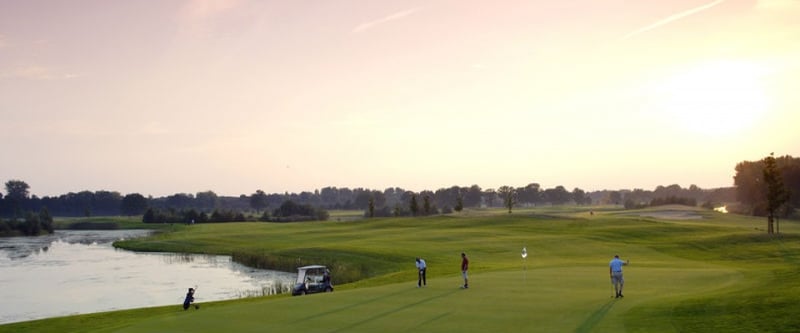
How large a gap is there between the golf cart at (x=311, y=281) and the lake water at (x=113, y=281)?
7.46 meters

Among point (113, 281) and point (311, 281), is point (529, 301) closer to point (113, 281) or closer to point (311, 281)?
point (311, 281)

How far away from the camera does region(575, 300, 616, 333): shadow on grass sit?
2364 centimetres

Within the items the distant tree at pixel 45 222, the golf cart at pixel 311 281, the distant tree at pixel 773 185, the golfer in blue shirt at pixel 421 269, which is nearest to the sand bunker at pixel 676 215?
the distant tree at pixel 773 185

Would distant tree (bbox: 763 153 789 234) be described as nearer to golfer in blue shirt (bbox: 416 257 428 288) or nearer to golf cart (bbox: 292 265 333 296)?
golfer in blue shirt (bbox: 416 257 428 288)

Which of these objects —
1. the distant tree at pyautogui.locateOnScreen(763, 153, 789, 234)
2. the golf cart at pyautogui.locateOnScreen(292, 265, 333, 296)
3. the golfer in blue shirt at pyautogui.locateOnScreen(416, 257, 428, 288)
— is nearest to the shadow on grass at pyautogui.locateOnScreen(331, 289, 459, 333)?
the golfer in blue shirt at pyautogui.locateOnScreen(416, 257, 428, 288)

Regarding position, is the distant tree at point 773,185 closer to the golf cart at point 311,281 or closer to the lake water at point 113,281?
the lake water at point 113,281

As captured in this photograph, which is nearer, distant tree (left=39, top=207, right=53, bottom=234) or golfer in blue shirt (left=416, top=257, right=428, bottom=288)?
golfer in blue shirt (left=416, top=257, right=428, bottom=288)

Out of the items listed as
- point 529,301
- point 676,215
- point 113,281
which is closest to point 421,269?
point 529,301

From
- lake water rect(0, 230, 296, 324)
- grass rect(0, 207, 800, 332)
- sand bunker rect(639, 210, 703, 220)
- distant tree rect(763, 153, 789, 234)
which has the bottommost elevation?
lake water rect(0, 230, 296, 324)

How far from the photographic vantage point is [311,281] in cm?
4009

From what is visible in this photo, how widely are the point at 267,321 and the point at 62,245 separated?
101m

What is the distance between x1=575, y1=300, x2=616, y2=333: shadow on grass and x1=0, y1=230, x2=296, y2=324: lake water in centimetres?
2521

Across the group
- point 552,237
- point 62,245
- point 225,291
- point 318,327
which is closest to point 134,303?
point 225,291

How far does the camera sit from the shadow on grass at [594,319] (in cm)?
2364
